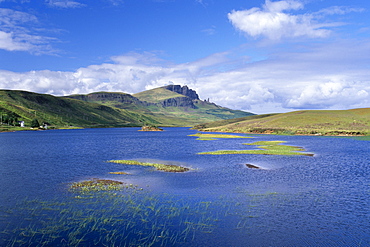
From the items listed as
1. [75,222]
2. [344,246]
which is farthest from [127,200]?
[344,246]

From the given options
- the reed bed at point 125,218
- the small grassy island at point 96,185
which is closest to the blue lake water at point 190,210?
the reed bed at point 125,218

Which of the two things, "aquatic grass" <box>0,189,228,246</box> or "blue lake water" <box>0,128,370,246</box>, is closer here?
"aquatic grass" <box>0,189,228,246</box>

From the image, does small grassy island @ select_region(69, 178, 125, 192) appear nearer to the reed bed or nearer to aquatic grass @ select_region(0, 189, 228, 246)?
the reed bed

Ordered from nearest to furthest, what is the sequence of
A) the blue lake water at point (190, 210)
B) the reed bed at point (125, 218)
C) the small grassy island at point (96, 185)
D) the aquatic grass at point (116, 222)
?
the aquatic grass at point (116, 222) → the reed bed at point (125, 218) → the blue lake water at point (190, 210) → the small grassy island at point (96, 185)

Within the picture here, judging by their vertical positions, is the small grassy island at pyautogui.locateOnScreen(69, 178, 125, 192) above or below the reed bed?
above

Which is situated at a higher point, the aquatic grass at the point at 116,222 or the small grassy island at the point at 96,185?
the small grassy island at the point at 96,185

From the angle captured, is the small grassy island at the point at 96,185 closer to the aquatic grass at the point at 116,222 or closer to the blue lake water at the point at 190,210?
the blue lake water at the point at 190,210

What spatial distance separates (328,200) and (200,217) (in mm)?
19206

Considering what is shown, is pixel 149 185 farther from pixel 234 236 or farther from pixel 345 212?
pixel 345 212

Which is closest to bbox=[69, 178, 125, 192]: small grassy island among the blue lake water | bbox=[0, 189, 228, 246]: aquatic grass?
the blue lake water

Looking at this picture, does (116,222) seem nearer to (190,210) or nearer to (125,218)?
(125,218)

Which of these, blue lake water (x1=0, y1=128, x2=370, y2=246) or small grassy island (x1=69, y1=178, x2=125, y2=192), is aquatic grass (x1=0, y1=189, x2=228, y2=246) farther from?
small grassy island (x1=69, y1=178, x2=125, y2=192)

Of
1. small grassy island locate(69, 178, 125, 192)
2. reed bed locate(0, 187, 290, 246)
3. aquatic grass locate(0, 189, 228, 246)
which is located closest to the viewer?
aquatic grass locate(0, 189, 228, 246)

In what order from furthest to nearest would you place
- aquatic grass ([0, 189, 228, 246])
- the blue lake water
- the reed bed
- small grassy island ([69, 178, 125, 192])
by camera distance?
small grassy island ([69, 178, 125, 192]) < the blue lake water < the reed bed < aquatic grass ([0, 189, 228, 246])
